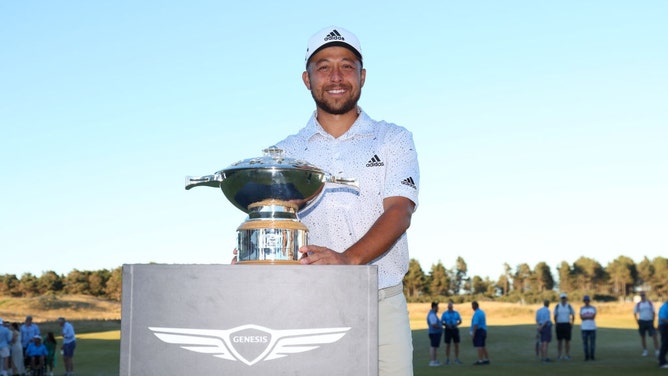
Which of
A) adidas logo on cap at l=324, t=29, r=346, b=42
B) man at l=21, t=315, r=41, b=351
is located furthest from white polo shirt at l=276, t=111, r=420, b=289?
man at l=21, t=315, r=41, b=351

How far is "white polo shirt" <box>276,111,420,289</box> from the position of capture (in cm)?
312

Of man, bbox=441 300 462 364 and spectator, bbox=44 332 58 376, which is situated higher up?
man, bbox=441 300 462 364

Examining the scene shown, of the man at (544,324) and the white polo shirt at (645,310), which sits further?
the man at (544,324)

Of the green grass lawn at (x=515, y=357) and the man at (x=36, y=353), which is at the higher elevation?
the man at (x=36, y=353)

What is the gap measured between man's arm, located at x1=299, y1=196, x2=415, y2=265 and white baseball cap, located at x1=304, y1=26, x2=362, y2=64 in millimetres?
587

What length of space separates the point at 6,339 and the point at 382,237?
18.9 m

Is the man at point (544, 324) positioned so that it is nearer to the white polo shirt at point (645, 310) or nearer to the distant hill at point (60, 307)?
the white polo shirt at point (645, 310)

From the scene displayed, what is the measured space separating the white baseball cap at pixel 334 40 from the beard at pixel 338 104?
0.54 ft

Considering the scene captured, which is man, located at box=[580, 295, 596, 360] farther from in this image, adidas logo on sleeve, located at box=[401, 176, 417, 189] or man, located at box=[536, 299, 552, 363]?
adidas logo on sleeve, located at box=[401, 176, 417, 189]

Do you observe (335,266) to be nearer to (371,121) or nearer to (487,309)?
(371,121)

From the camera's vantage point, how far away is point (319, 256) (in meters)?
2.37

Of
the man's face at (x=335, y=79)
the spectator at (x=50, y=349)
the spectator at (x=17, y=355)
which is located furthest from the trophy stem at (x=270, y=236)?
the spectator at (x=50, y=349)

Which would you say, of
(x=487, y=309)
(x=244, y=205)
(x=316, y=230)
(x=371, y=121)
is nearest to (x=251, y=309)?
(x=244, y=205)

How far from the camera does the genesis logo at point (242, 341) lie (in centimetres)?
219
